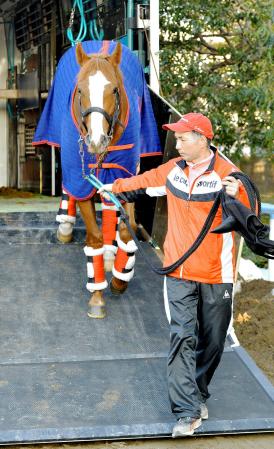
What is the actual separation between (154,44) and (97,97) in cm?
281

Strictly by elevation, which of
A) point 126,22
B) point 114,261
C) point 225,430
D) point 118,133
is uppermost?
point 126,22

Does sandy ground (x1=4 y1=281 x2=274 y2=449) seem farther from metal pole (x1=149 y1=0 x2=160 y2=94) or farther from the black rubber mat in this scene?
metal pole (x1=149 y1=0 x2=160 y2=94)

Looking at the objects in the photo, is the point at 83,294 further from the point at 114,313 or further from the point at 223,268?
the point at 223,268

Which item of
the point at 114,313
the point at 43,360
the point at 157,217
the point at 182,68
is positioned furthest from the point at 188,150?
the point at 182,68

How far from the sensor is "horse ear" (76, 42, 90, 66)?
5945mm

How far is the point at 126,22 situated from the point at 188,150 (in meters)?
4.29

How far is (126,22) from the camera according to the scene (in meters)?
8.19

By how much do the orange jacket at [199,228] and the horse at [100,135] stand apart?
1298 mm

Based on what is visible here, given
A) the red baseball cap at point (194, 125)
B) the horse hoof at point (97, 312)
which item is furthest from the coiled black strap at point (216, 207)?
the horse hoof at point (97, 312)

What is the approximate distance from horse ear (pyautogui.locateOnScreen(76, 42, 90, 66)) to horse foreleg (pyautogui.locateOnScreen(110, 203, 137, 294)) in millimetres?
1232

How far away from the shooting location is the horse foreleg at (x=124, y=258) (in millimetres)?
6461

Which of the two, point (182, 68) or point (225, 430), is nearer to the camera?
point (225, 430)

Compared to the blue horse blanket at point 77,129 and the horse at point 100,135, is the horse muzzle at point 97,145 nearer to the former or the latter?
the horse at point 100,135

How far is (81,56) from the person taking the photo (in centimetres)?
596
